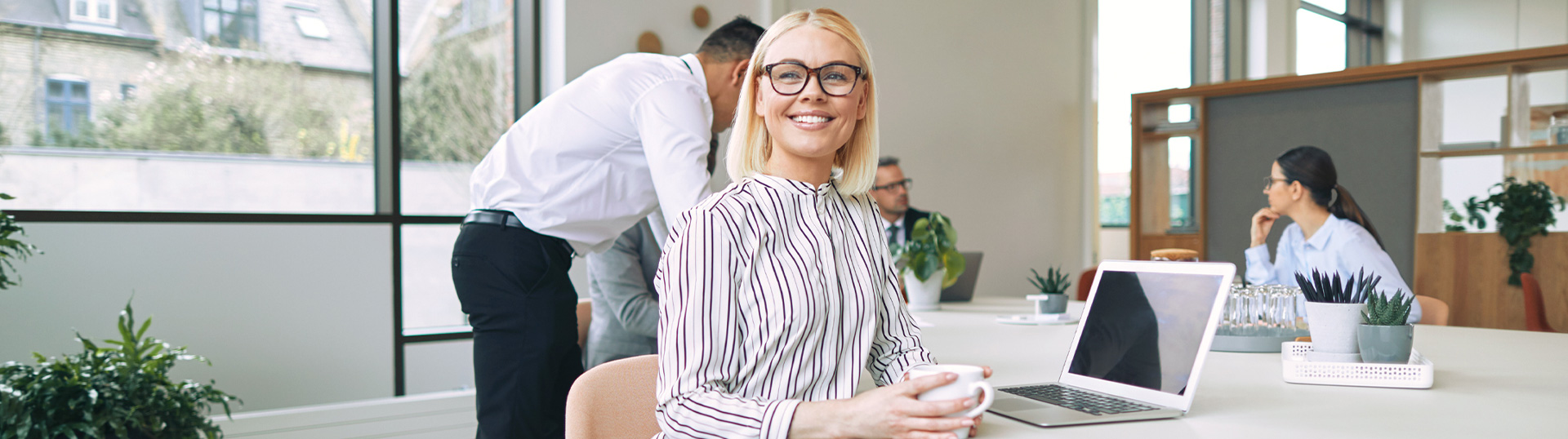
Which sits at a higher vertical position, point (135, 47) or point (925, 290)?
point (135, 47)

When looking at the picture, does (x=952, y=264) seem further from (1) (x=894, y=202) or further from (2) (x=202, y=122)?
(2) (x=202, y=122)

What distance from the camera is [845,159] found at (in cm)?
115

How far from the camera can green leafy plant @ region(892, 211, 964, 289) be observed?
2855 millimetres

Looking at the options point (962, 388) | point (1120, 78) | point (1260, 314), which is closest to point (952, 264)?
point (1260, 314)

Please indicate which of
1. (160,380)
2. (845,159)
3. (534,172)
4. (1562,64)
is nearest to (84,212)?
(160,380)

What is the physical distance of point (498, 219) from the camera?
2.06 m

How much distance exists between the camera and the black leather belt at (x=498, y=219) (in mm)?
2055

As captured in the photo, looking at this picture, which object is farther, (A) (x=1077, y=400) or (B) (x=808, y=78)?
(A) (x=1077, y=400)

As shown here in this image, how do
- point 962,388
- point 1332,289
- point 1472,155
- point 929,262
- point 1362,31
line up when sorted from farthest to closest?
1. point 1362,31
2. point 1472,155
3. point 929,262
4. point 1332,289
5. point 962,388

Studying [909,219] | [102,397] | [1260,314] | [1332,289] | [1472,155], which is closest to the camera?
[1332,289]

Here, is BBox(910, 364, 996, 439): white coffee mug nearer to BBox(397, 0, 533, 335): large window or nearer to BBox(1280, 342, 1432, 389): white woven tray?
BBox(1280, 342, 1432, 389): white woven tray

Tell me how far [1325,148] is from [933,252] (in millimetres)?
3579

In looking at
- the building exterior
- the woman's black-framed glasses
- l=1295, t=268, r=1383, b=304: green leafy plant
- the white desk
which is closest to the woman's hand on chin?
the white desk

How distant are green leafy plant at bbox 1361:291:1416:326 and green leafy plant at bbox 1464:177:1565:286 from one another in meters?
4.42
